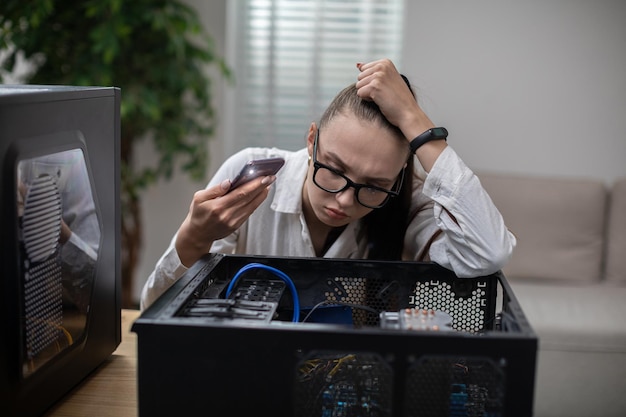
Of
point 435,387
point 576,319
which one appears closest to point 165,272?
point 435,387

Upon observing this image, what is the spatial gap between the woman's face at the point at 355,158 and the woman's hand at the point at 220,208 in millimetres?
102

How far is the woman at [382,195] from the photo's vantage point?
989 millimetres

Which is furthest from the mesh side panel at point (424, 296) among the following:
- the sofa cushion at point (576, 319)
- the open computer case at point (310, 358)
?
the sofa cushion at point (576, 319)

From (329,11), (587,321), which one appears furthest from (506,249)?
(329,11)

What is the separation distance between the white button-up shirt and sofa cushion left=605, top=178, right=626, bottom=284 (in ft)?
4.98

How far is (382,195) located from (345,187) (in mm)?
76

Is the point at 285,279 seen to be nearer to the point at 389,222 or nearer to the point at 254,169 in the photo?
the point at 254,169

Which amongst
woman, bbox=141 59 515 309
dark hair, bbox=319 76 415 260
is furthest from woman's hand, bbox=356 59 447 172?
dark hair, bbox=319 76 415 260

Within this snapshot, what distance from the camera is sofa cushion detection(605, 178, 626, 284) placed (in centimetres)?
247

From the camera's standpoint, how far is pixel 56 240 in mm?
737

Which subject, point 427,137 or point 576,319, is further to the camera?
point 576,319

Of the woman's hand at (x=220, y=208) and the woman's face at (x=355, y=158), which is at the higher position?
the woman's face at (x=355, y=158)

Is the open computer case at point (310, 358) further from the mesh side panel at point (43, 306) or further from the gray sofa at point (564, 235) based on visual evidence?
the gray sofa at point (564, 235)

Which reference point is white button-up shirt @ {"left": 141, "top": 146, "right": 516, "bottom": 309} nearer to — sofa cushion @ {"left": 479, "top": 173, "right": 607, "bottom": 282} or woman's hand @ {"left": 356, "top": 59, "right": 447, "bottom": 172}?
woman's hand @ {"left": 356, "top": 59, "right": 447, "bottom": 172}
